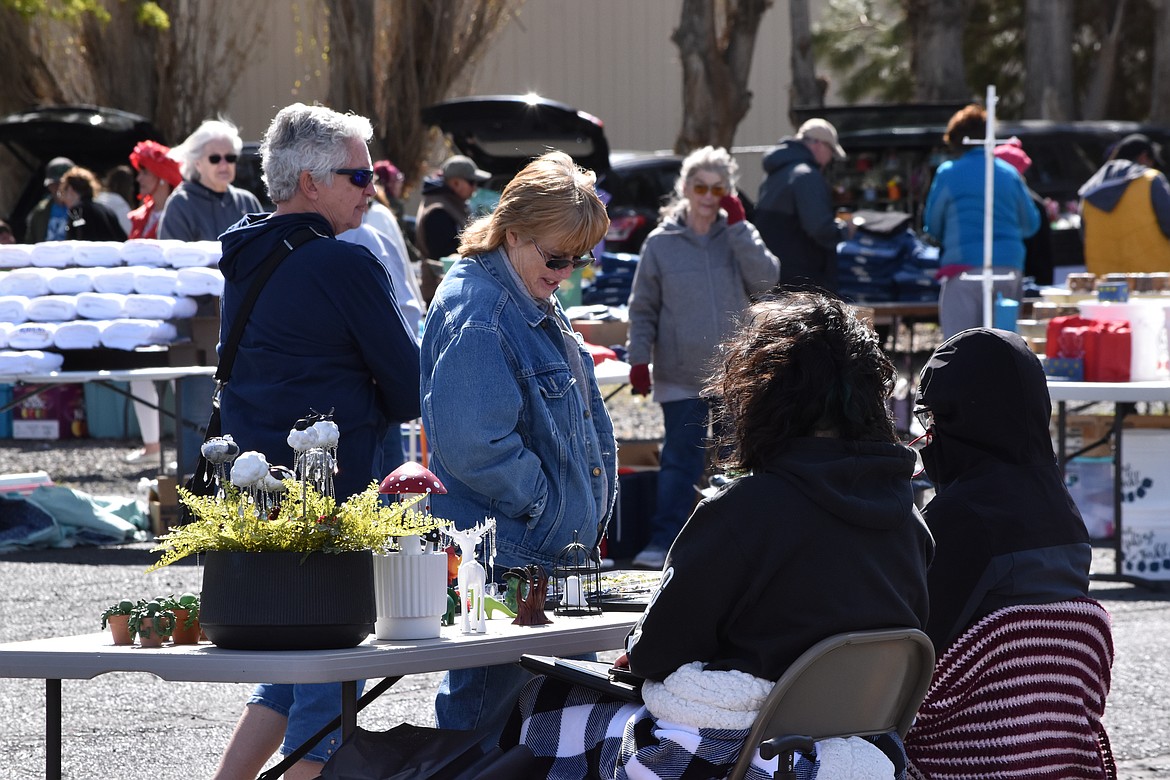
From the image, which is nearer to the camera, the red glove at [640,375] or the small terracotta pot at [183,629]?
the small terracotta pot at [183,629]

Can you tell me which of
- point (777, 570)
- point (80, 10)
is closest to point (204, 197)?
point (777, 570)

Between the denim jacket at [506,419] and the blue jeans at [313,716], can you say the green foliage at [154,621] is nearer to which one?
the blue jeans at [313,716]

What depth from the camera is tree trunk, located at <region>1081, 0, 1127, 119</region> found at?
88.1 ft

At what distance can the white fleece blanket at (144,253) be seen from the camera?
847 cm

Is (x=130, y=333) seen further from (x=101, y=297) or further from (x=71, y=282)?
(x=71, y=282)

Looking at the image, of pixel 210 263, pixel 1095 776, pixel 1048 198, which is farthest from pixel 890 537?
pixel 1048 198

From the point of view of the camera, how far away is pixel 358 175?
12.6 ft

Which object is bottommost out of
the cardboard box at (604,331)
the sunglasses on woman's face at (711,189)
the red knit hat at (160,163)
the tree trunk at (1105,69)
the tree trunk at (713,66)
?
the cardboard box at (604,331)

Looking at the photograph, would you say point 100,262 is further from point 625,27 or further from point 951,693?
point 625,27

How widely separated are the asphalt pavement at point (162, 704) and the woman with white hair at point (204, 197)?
2.20 meters

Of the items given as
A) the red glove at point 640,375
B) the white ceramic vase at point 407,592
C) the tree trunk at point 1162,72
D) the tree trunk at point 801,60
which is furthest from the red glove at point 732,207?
the tree trunk at point 1162,72

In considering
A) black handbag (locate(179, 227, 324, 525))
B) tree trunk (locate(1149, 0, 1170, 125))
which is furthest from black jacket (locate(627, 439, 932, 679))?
tree trunk (locate(1149, 0, 1170, 125))

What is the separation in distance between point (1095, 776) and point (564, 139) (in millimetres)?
9698

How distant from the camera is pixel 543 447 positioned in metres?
3.58
